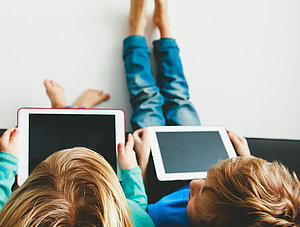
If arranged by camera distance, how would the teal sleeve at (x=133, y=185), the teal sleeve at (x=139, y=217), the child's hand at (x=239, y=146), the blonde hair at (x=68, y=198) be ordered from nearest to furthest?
the blonde hair at (x=68, y=198) → the teal sleeve at (x=139, y=217) → the teal sleeve at (x=133, y=185) → the child's hand at (x=239, y=146)

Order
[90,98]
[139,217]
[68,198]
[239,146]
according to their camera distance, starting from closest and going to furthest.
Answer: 1. [68,198]
2. [139,217]
3. [239,146]
4. [90,98]

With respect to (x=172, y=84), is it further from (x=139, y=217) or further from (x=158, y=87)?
(x=139, y=217)

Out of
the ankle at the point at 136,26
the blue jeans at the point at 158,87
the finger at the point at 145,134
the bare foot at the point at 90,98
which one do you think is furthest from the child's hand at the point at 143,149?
the ankle at the point at 136,26

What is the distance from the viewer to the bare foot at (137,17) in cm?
103

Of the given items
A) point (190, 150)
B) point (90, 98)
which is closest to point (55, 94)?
point (90, 98)

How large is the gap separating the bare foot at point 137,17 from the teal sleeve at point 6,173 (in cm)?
63

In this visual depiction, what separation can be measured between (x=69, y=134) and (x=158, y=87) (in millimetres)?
440

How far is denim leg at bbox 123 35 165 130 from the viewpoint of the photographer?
95 centimetres

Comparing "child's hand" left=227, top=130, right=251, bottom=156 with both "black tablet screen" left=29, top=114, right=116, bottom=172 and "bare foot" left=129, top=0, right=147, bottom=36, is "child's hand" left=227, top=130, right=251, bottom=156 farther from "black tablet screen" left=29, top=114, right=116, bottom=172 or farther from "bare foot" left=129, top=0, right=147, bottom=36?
"bare foot" left=129, top=0, right=147, bottom=36

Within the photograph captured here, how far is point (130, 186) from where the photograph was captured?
72 centimetres

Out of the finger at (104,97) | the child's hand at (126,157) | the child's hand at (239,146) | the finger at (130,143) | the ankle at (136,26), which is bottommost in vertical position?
the child's hand at (239,146)

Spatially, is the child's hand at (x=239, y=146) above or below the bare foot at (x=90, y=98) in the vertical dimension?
below

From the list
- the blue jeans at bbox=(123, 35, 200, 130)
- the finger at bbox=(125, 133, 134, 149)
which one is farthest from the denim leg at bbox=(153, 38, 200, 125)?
the finger at bbox=(125, 133, 134, 149)

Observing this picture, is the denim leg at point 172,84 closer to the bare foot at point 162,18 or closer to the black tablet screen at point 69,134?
the bare foot at point 162,18
